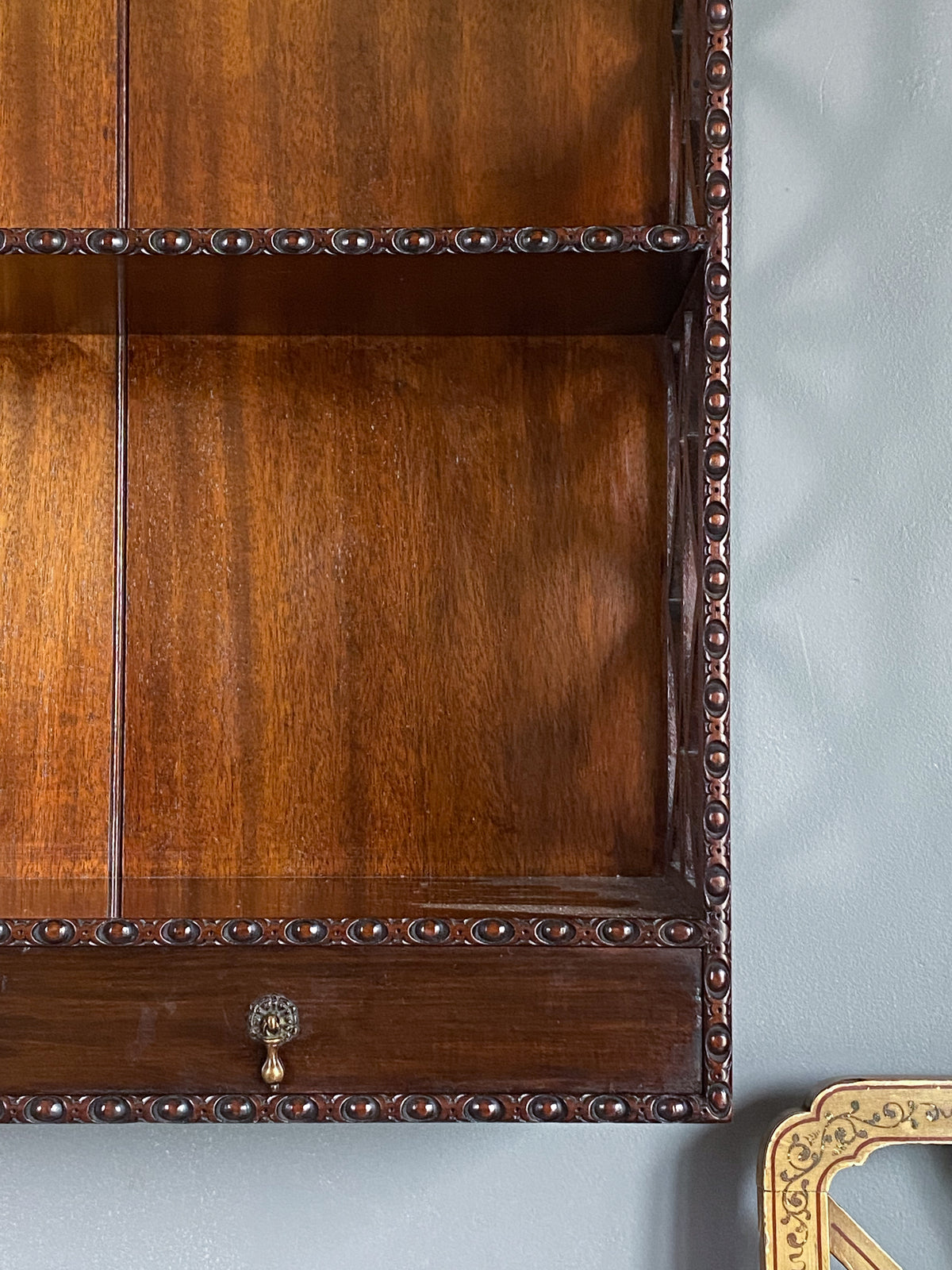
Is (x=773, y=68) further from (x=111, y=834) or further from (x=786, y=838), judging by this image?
(x=111, y=834)

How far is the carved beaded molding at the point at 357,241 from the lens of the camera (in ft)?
2.42

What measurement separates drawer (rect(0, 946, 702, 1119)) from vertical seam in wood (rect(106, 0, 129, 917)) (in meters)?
0.19

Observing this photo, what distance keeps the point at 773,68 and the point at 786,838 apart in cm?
64

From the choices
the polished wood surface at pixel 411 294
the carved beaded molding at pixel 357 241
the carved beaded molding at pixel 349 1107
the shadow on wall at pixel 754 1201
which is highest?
the carved beaded molding at pixel 357 241

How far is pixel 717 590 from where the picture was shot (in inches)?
29.2

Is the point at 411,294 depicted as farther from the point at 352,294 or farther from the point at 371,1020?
the point at 371,1020

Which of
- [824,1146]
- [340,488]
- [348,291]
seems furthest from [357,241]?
[824,1146]

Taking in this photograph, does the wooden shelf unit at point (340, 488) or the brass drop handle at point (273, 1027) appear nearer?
the brass drop handle at point (273, 1027)

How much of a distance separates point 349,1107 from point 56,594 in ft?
1.50

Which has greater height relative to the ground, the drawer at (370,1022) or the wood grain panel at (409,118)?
the wood grain panel at (409,118)

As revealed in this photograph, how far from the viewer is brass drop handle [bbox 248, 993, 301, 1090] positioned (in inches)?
28.7

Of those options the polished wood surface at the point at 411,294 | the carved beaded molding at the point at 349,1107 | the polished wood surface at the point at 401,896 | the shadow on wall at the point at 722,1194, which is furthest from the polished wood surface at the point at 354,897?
the polished wood surface at the point at 411,294

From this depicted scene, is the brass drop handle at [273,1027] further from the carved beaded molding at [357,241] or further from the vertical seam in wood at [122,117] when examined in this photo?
the vertical seam in wood at [122,117]

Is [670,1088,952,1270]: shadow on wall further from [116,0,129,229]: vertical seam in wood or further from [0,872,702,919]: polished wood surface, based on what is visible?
[116,0,129,229]: vertical seam in wood
